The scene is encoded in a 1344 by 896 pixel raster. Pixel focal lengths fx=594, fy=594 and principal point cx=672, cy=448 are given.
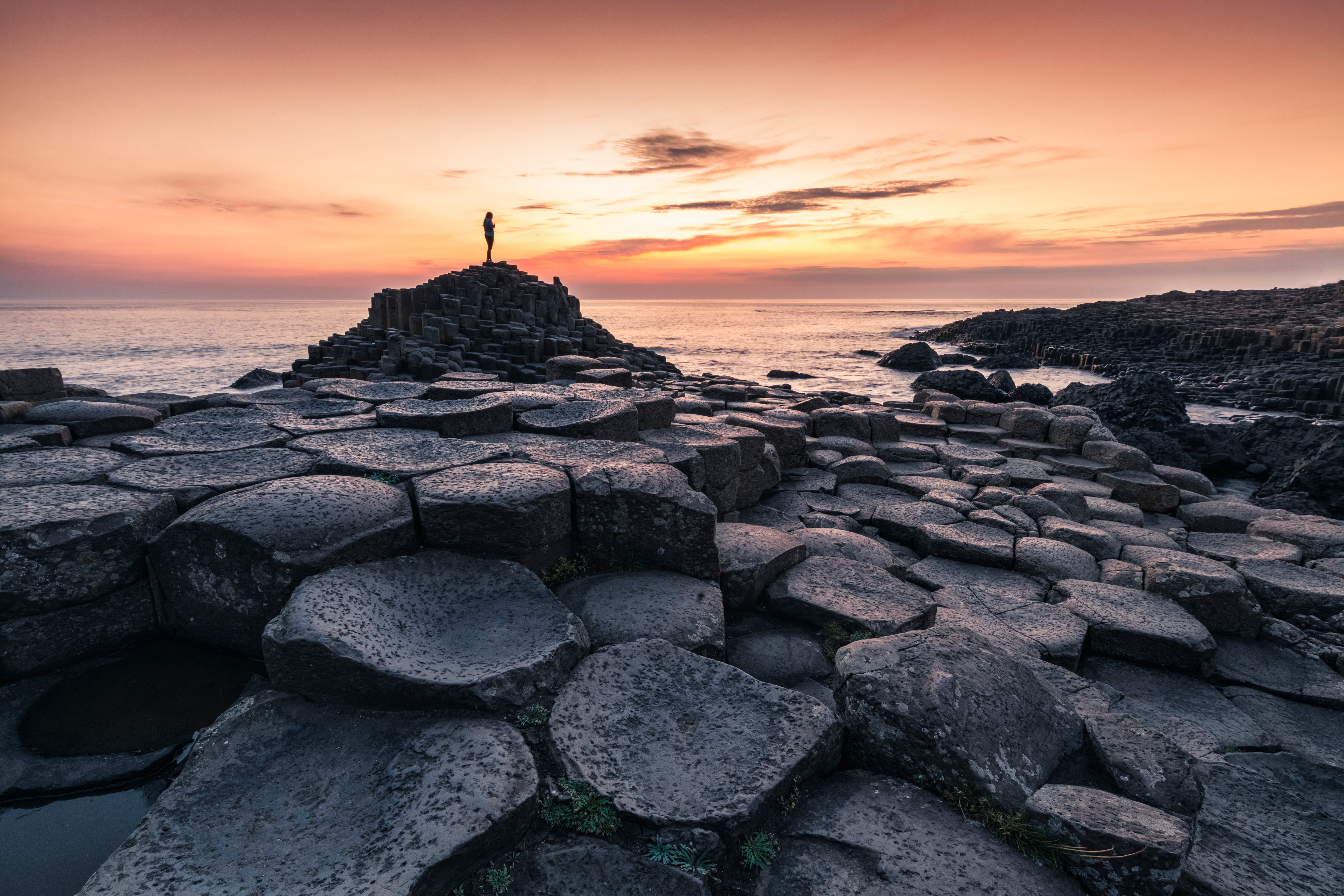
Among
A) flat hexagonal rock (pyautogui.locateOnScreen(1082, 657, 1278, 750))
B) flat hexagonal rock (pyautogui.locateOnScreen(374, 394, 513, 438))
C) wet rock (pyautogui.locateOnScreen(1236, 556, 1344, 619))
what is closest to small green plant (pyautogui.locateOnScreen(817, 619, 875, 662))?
flat hexagonal rock (pyautogui.locateOnScreen(1082, 657, 1278, 750))

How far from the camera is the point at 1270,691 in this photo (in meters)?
3.31

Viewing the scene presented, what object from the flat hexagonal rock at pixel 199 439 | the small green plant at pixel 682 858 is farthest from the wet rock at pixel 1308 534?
the flat hexagonal rock at pixel 199 439

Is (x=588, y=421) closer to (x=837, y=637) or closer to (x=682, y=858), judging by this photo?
(x=837, y=637)

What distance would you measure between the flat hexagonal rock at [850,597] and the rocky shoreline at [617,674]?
26 millimetres

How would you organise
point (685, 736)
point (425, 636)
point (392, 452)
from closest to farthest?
point (685, 736), point (425, 636), point (392, 452)

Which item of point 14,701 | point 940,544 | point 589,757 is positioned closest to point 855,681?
point 589,757

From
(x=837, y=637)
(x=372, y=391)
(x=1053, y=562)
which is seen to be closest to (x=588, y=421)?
(x=837, y=637)

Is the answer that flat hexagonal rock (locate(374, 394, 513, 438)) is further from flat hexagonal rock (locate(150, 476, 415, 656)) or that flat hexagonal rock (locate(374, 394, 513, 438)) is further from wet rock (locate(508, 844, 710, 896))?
wet rock (locate(508, 844, 710, 896))

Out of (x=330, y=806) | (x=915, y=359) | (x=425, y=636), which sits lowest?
(x=330, y=806)

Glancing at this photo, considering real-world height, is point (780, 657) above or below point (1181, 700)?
above

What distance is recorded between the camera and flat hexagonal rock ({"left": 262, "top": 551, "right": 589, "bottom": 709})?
215cm

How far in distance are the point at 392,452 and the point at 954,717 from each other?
335 cm

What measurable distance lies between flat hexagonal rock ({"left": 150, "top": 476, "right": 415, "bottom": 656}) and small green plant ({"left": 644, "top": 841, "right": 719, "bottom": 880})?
1.74 metres

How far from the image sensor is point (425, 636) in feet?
8.05
